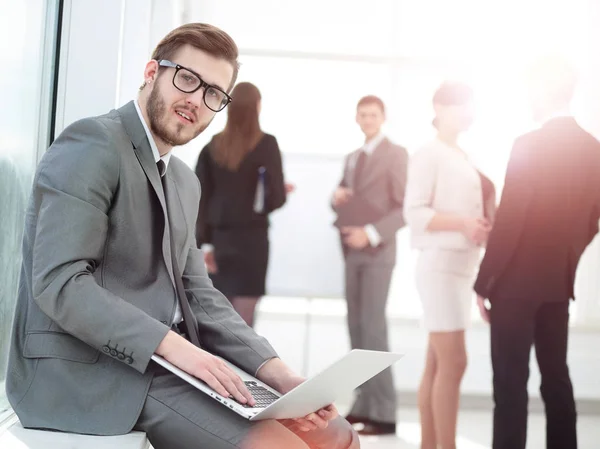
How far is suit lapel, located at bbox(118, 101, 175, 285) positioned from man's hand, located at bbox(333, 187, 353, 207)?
229 centimetres

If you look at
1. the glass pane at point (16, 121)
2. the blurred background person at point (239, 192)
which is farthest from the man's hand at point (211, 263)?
the glass pane at point (16, 121)

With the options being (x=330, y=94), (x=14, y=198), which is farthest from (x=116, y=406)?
(x=330, y=94)

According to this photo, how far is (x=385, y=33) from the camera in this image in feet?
13.5

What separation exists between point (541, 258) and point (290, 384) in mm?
1874

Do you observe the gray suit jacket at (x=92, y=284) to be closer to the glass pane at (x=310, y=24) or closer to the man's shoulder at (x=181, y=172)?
the man's shoulder at (x=181, y=172)

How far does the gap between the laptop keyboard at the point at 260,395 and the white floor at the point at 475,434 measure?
2033 mm

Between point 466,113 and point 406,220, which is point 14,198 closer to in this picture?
point 406,220

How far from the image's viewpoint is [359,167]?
3736 mm

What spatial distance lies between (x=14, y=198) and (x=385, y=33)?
263 cm

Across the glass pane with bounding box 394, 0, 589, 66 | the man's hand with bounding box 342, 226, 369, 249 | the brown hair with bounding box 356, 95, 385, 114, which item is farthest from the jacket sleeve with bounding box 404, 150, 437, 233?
the glass pane with bounding box 394, 0, 589, 66

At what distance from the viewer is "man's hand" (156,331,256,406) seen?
133 cm

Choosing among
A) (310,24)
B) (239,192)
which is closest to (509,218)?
(239,192)

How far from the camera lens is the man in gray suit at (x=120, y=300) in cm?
132

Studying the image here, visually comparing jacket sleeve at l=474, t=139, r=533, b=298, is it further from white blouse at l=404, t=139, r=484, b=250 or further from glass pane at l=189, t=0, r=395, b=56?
glass pane at l=189, t=0, r=395, b=56
